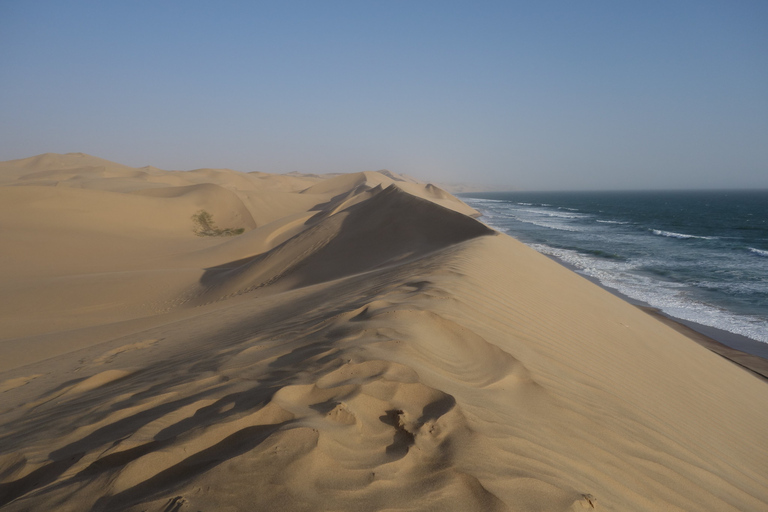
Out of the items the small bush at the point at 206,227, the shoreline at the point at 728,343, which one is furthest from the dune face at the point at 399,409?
the small bush at the point at 206,227

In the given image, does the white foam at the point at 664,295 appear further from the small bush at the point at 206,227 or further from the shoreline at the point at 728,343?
the small bush at the point at 206,227

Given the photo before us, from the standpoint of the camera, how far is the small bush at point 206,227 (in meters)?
27.7

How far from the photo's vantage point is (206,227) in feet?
92.6

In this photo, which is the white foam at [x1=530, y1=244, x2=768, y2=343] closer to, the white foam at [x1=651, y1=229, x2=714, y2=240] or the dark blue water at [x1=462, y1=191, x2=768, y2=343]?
the dark blue water at [x1=462, y1=191, x2=768, y2=343]

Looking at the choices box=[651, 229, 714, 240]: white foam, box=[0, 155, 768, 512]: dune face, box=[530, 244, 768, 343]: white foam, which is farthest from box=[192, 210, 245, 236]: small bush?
box=[651, 229, 714, 240]: white foam

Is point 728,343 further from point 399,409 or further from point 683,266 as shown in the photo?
point 399,409

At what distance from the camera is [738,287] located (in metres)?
14.7

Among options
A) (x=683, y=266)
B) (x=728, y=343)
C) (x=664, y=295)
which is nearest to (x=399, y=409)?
(x=728, y=343)

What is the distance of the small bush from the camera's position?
27702 millimetres

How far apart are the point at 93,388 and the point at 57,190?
2391 centimetres

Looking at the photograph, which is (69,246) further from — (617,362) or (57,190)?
(617,362)

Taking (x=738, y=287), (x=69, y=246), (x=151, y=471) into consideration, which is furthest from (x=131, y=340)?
(x=738, y=287)

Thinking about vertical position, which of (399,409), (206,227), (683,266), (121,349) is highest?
(399,409)

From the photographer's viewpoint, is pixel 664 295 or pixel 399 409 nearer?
pixel 399 409
